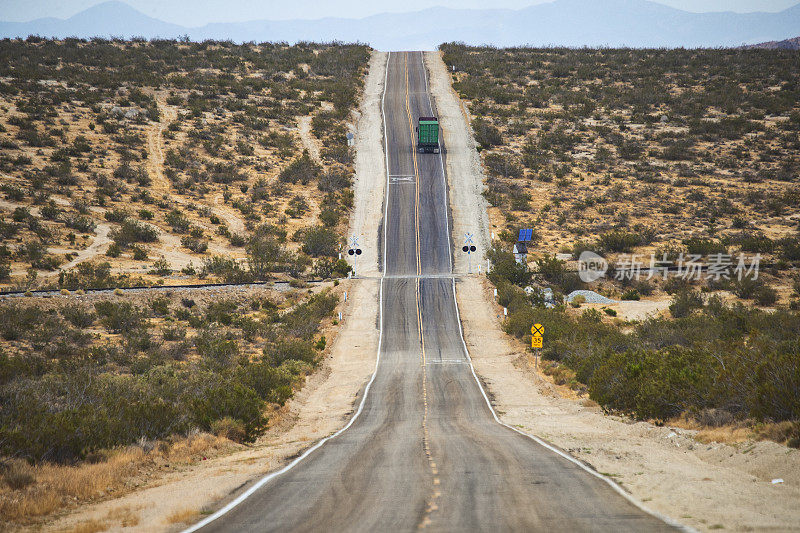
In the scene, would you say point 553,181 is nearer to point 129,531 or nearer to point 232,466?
point 232,466

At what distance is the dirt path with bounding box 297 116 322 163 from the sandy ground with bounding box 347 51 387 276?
214 inches

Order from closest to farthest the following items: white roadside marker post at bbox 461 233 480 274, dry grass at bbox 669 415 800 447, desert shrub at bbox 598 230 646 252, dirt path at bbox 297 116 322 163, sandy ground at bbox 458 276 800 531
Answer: sandy ground at bbox 458 276 800 531, dry grass at bbox 669 415 800 447, desert shrub at bbox 598 230 646 252, white roadside marker post at bbox 461 233 480 274, dirt path at bbox 297 116 322 163

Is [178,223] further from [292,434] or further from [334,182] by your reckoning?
[292,434]

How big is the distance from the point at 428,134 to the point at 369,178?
32.8 ft

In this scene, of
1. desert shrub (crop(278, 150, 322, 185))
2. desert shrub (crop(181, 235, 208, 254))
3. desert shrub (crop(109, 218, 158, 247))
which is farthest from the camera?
desert shrub (crop(278, 150, 322, 185))

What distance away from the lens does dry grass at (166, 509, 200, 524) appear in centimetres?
859

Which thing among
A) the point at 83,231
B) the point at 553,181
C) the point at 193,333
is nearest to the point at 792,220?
the point at 553,181

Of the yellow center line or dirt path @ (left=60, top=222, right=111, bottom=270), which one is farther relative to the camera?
dirt path @ (left=60, top=222, right=111, bottom=270)

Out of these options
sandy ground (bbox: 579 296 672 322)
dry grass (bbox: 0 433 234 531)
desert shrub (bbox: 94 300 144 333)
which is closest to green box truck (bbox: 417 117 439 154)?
sandy ground (bbox: 579 296 672 322)

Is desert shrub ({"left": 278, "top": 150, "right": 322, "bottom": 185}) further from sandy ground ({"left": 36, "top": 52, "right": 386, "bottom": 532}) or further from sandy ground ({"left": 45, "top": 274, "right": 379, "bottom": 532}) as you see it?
sandy ground ({"left": 45, "top": 274, "right": 379, "bottom": 532})

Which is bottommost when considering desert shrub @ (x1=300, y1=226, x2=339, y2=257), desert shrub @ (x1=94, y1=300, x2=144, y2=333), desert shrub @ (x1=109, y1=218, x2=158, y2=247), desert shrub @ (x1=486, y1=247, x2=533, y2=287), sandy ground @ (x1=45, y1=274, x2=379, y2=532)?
sandy ground @ (x1=45, y1=274, x2=379, y2=532)

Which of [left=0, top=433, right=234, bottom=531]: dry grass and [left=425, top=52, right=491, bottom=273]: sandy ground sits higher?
[left=425, top=52, right=491, bottom=273]: sandy ground

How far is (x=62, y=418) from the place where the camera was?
12.2 metres

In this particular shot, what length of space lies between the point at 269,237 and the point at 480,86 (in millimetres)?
55683
